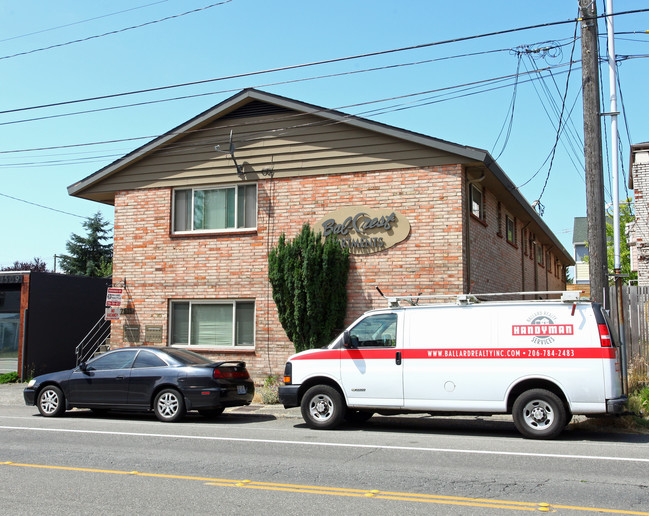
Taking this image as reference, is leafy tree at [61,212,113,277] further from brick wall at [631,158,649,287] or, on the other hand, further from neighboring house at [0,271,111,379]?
brick wall at [631,158,649,287]

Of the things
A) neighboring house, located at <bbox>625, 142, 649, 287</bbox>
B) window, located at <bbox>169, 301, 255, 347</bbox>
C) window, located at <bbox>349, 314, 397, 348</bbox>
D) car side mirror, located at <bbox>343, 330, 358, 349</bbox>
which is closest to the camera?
window, located at <bbox>349, 314, 397, 348</bbox>

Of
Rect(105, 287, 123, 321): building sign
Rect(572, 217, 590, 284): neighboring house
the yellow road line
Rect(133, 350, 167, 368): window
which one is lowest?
the yellow road line

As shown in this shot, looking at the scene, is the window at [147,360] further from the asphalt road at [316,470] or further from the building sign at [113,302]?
the building sign at [113,302]

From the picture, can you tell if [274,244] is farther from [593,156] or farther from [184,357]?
[593,156]

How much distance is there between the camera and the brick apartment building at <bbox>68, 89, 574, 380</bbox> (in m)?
15.3

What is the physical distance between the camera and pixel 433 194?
50.0 feet

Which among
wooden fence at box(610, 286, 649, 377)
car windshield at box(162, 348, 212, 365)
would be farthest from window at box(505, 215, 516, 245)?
car windshield at box(162, 348, 212, 365)

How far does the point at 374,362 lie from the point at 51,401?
6.74 meters

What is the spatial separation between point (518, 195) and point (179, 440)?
40.9ft

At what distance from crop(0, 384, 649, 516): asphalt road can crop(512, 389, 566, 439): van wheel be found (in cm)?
22

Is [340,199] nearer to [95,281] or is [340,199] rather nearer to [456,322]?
[456,322]

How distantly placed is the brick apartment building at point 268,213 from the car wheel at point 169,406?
13.5 ft

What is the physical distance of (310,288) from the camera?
1548cm

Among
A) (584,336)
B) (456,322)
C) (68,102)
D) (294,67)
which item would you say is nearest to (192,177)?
(68,102)
